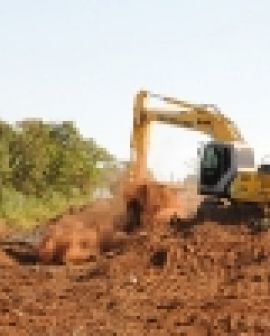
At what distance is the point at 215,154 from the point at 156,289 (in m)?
5.33

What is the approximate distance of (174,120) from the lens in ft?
75.6

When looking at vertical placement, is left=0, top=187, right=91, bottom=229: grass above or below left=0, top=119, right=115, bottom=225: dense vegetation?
below

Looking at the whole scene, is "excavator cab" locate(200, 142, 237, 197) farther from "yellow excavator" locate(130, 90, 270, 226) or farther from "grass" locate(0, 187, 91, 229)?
"grass" locate(0, 187, 91, 229)

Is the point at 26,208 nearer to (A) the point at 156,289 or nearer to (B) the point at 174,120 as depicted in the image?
(B) the point at 174,120

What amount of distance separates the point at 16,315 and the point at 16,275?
4.37m

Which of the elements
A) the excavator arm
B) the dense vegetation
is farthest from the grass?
the excavator arm

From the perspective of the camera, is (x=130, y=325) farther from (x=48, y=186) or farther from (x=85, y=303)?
(x=48, y=186)

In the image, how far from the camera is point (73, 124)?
55.6 meters

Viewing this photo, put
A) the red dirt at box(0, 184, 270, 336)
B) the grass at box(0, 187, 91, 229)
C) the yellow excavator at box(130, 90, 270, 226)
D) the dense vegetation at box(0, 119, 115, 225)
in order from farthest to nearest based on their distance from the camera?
the dense vegetation at box(0, 119, 115, 225), the grass at box(0, 187, 91, 229), the yellow excavator at box(130, 90, 270, 226), the red dirt at box(0, 184, 270, 336)

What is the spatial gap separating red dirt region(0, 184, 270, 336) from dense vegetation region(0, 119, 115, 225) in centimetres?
2265

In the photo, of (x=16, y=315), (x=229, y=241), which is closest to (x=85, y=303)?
(x=16, y=315)

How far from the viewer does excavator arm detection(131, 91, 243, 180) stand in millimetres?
22438

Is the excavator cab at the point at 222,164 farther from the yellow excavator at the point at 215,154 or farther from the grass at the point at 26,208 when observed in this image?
the grass at the point at 26,208

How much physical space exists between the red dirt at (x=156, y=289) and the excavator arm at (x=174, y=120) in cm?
202
